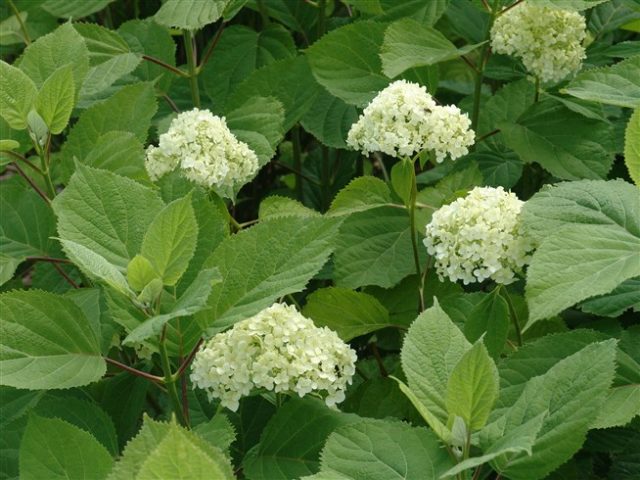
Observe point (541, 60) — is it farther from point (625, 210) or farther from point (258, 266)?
point (258, 266)

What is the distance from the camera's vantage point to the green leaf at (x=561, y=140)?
6.49ft

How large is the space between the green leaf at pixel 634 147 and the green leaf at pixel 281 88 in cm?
87

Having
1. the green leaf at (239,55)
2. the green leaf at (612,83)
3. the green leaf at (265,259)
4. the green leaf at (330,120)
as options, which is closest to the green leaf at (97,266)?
the green leaf at (265,259)

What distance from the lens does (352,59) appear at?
212 cm

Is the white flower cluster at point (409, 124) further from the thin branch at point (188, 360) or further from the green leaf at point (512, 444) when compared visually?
the green leaf at point (512, 444)

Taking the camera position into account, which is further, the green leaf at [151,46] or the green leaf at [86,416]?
the green leaf at [151,46]

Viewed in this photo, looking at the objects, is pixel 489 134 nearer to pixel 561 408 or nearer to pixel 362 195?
pixel 362 195

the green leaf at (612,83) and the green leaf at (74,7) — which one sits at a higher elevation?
the green leaf at (612,83)

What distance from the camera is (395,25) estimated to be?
79.0 inches

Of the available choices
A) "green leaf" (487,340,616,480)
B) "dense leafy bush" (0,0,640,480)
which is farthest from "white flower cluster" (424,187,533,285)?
"green leaf" (487,340,616,480)

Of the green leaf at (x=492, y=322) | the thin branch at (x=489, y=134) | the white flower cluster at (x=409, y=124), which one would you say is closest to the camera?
the green leaf at (x=492, y=322)

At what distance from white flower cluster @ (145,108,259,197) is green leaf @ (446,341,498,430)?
0.71m

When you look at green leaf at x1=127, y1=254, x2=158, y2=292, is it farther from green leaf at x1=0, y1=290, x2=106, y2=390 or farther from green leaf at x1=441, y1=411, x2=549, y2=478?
green leaf at x1=441, y1=411, x2=549, y2=478

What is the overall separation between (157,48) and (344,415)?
120cm
